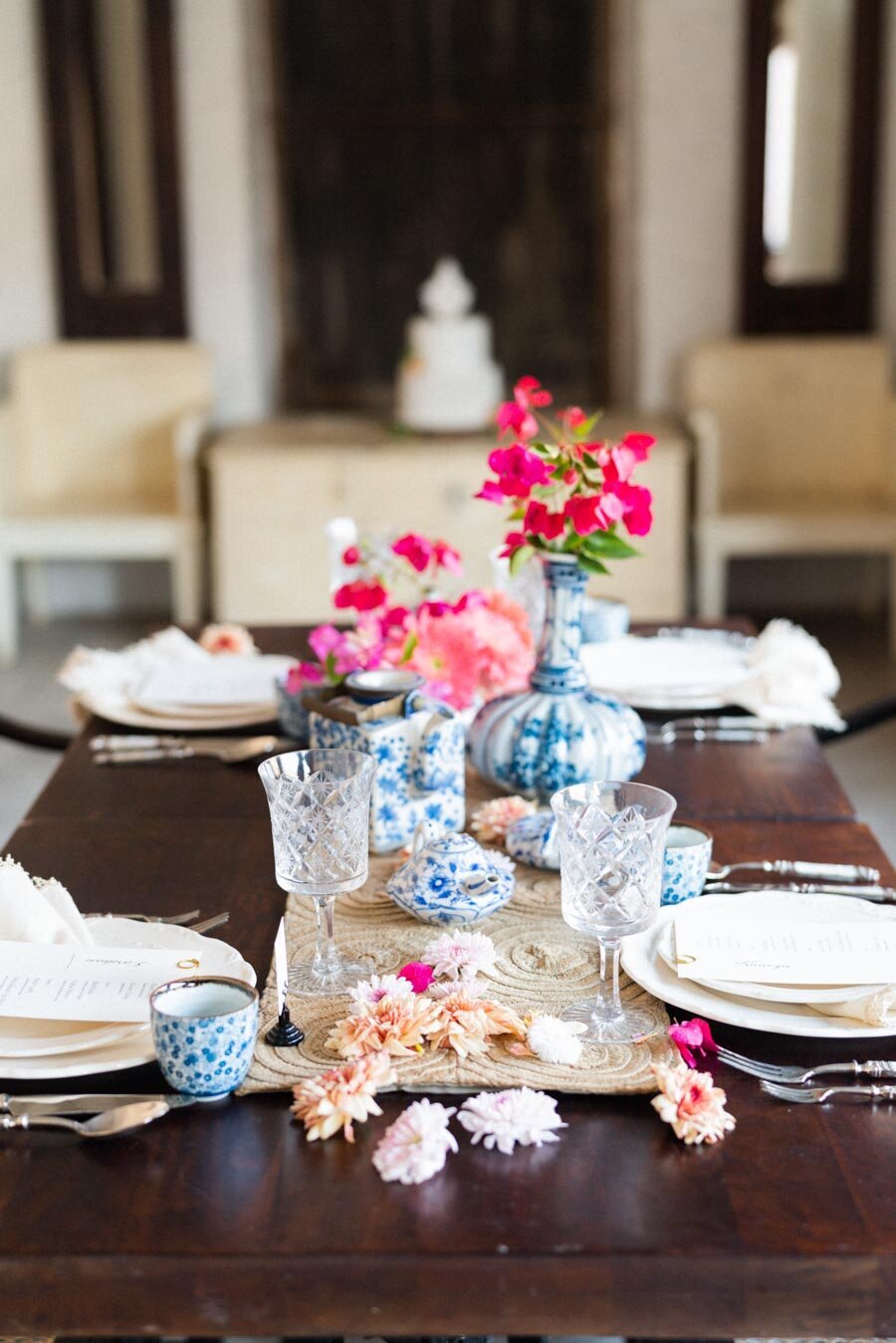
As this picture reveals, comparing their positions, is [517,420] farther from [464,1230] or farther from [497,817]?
[464,1230]

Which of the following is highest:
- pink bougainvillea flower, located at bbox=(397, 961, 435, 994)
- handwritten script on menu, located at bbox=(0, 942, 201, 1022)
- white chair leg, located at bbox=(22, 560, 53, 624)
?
handwritten script on menu, located at bbox=(0, 942, 201, 1022)

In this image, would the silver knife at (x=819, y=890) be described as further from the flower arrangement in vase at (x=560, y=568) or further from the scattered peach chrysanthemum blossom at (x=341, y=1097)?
the scattered peach chrysanthemum blossom at (x=341, y=1097)

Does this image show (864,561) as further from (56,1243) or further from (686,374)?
(56,1243)

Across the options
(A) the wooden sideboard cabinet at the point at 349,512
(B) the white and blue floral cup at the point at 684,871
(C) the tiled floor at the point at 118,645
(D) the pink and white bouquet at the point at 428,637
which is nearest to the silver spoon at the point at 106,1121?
(B) the white and blue floral cup at the point at 684,871

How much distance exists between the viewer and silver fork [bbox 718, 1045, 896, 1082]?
3.23 ft

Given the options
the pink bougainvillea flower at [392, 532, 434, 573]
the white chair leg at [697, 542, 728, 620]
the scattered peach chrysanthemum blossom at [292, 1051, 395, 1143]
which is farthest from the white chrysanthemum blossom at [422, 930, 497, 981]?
the white chair leg at [697, 542, 728, 620]

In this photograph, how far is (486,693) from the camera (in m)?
1.63

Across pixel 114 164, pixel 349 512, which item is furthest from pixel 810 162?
pixel 114 164

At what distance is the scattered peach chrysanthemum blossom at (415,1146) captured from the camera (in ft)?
2.87

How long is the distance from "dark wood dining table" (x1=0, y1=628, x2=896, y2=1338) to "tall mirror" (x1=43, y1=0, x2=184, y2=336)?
3849 mm

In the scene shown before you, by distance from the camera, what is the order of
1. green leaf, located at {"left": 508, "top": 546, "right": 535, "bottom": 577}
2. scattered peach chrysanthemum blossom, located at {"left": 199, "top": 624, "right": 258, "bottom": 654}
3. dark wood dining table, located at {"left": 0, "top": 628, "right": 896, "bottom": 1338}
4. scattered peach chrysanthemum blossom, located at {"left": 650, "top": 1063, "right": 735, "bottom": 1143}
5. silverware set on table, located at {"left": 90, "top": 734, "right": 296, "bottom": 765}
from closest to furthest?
dark wood dining table, located at {"left": 0, "top": 628, "right": 896, "bottom": 1338}, scattered peach chrysanthemum blossom, located at {"left": 650, "top": 1063, "right": 735, "bottom": 1143}, green leaf, located at {"left": 508, "top": 546, "right": 535, "bottom": 577}, silverware set on table, located at {"left": 90, "top": 734, "right": 296, "bottom": 765}, scattered peach chrysanthemum blossom, located at {"left": 199, "top": 624, "right": 258, "bottom": 654}

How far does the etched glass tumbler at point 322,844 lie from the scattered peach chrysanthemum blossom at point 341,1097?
0.46 feet

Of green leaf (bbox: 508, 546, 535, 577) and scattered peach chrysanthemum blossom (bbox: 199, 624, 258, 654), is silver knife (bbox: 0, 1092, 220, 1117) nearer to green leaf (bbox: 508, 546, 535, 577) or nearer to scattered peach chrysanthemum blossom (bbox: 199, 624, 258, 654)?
green leaf (bbox: 508, 546, 535, 577)

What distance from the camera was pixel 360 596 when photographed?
58.7 inches
